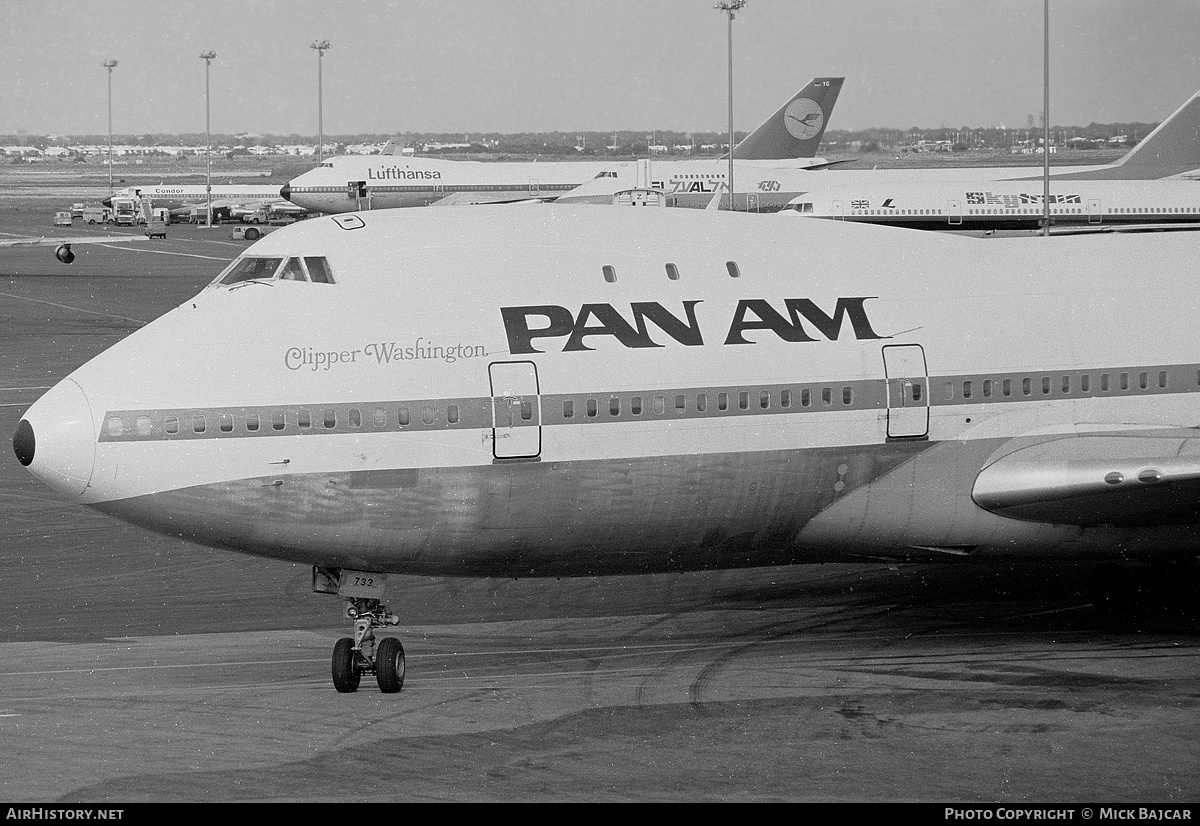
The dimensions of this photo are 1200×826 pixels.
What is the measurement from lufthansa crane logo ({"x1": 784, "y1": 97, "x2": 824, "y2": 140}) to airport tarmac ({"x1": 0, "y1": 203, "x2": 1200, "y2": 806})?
91333mm

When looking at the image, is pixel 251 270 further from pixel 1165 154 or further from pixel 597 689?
pixel 1165 154

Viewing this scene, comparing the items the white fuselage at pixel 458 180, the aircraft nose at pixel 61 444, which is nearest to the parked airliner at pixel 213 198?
the white fuselage at pixel 458 180

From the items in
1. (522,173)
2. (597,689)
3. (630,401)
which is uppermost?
(522,173)

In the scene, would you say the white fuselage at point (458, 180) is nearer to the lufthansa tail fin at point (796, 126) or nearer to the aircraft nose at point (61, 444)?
the lufthansa tail fin at point (796, 126)

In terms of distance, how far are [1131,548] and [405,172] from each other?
9302 centimetres

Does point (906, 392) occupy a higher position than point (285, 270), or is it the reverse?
point (285, 270)

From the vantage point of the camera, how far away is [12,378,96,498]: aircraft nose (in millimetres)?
17141

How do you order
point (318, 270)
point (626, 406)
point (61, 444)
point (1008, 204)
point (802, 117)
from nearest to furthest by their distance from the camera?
1. point (61, 444)
2. point (626, 406)
3. point (318, 270)
4. point (1008, 204)
5. point (802, 117)

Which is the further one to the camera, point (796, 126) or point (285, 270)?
point (796, 126)

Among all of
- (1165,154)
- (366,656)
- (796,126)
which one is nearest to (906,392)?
(366,656)

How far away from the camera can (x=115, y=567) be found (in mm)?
25844

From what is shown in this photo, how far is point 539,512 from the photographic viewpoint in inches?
721

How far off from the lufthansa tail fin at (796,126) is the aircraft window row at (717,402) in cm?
9680

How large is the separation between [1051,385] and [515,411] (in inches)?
270
